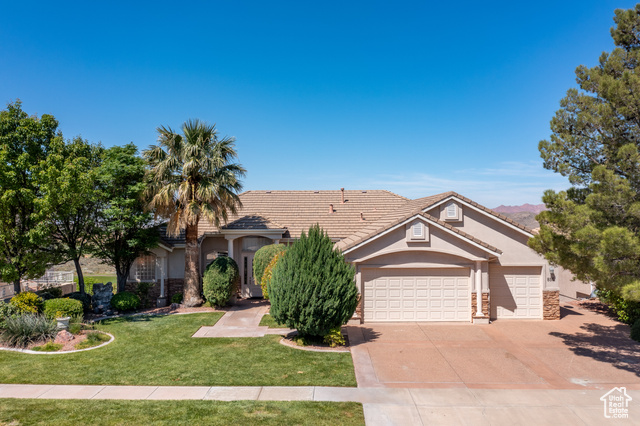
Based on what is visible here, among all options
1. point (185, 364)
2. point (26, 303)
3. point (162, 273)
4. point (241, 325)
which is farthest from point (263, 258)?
point (26, 303)

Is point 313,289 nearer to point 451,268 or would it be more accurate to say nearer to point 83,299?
point 451,268

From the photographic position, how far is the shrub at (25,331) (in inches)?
513

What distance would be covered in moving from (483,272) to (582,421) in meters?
8.54

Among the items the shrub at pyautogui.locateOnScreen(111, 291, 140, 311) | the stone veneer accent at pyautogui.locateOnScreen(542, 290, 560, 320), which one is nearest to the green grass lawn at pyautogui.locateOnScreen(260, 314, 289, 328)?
the shrub at pyautogui.locateOnScreen(111, 291, 140, 311)

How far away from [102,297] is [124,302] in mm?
1643

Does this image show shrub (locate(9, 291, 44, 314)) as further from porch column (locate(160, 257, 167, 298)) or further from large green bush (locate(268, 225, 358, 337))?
large green bush (locate(268, 225, 358, 337))

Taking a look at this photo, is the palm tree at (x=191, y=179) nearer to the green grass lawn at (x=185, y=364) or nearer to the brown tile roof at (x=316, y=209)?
the brown tile roof at (x=316, y=209)

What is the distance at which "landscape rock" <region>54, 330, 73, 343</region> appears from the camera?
13336 millimetres

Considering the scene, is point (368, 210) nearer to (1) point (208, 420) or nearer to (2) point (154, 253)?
(2) point (154, 253)

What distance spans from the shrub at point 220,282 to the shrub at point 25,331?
6.31 metres

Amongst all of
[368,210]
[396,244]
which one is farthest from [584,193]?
[368,210]

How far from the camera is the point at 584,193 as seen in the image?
11.0 meters

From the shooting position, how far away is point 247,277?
2267 cm

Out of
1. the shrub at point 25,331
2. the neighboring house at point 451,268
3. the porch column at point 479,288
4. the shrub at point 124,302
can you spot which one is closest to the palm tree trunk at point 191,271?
the shrub at point 124,302
